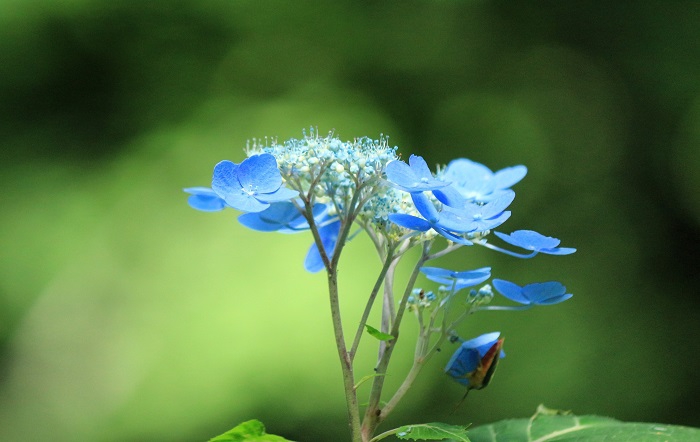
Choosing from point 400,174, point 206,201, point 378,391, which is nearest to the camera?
point 400,174

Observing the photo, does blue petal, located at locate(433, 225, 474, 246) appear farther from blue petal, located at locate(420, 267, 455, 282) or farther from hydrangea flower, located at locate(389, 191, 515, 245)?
blue petal, located at locate(420, 267, 455, 282)

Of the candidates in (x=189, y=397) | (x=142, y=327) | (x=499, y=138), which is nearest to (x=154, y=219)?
(x=142, y=327)

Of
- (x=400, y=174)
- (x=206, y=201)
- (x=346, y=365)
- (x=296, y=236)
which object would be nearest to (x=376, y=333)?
(x=346, y=365)

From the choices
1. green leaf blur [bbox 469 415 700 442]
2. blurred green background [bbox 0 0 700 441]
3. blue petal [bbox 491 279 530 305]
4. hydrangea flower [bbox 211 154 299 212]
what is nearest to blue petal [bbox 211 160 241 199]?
hydrangea flower [bbox 211 154 299 212]

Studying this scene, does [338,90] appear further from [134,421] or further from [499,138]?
[134,421]

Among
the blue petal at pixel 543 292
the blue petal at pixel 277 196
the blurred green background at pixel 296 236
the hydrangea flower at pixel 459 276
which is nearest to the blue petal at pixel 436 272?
the hydrangea flower at pixel 459 276

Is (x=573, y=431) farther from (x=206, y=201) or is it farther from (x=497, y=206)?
(x=206, y=201)

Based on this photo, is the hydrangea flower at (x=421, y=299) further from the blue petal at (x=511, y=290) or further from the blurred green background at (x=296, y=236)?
the blurred green background at (x=296, y=236)
